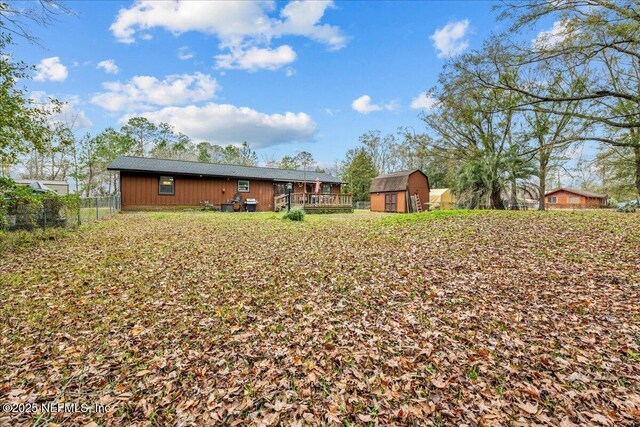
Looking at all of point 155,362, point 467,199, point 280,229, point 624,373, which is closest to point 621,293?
point 624,373

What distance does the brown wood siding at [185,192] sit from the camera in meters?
17.4

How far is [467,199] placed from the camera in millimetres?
13320

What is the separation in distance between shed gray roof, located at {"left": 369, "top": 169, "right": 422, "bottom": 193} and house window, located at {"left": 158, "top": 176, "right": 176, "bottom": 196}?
1524 centimetres

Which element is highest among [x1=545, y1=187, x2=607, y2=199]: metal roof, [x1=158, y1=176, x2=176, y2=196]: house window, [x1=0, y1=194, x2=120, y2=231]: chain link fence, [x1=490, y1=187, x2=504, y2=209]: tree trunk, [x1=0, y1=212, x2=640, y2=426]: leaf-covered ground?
[x1=545, y1=187, x2=607, y2=199]: metal roof

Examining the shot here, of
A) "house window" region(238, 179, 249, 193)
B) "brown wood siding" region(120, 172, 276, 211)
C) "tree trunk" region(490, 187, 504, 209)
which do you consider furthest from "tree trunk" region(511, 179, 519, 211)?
"house window" region(238, 179, 249, 193)

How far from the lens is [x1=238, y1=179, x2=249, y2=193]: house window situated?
20.7 metres

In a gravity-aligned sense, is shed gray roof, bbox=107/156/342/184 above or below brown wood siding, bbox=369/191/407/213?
above

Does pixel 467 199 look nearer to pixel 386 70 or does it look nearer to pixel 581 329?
pixel 386 70

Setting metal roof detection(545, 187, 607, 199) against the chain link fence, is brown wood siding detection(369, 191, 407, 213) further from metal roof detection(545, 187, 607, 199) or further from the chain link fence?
metal roof detection(545, 187, 607, 199)

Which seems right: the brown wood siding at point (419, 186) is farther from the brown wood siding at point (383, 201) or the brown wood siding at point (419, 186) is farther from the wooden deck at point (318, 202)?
the wooden deck at point (318, 202)

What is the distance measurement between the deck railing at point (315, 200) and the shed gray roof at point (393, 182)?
14.9ft

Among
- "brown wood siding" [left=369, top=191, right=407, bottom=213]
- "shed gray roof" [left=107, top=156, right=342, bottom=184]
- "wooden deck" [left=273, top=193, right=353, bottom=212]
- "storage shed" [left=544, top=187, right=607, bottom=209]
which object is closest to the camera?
"shed gray roof" [left=107, top=156, right=342, bottom=184]

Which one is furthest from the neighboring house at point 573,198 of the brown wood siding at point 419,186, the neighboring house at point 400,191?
the neighboring house at point 400,191

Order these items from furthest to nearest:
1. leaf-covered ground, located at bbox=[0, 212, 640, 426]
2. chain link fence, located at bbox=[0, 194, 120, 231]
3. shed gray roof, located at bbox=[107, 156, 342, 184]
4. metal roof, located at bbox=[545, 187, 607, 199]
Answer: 1. metal roof, located at bbox=[545, 187, 607, 199]
2. shed gray roof, located at bbox=[107, 156, 342, 184]
3. chain link fence, located at bbox=[0, 194, 120, 231]
4. leaf-covered ground, located at bbox=[0, 212, 640, 426]
